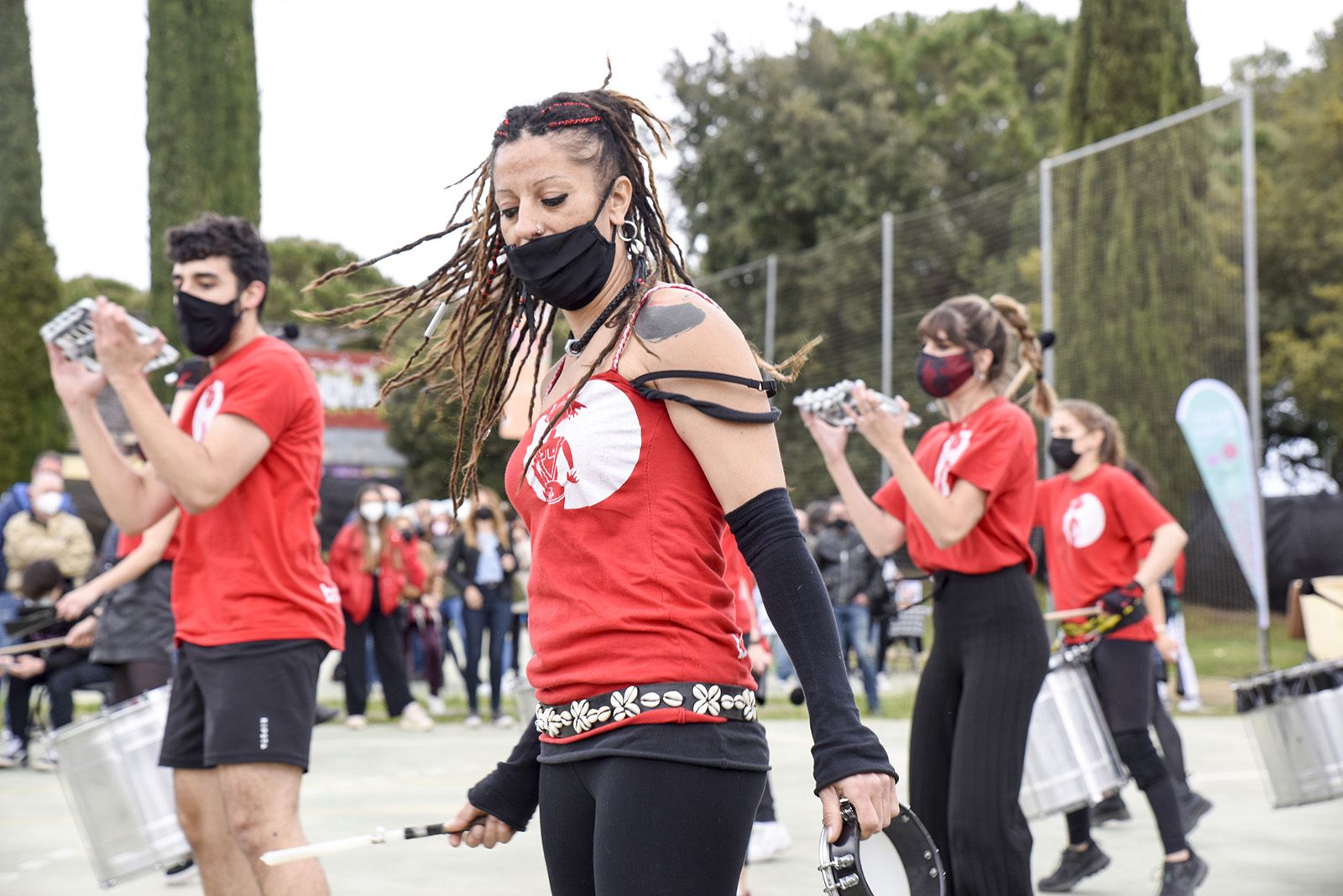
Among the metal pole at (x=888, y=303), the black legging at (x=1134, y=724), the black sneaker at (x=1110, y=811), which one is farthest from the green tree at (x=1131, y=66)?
the black legging at (x=1134, y=724)

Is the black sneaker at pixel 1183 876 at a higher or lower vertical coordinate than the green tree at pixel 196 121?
lower

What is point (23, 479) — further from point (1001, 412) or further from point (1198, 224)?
point (1001, 412)

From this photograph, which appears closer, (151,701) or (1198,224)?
(151,701)

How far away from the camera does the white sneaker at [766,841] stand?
6395mm

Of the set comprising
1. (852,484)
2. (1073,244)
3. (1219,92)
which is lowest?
(852,484)

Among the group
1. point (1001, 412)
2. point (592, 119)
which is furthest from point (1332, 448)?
point (592, 119)

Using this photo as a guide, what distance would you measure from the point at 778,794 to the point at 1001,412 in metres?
4.79

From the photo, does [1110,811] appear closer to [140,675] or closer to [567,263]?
[140,675]

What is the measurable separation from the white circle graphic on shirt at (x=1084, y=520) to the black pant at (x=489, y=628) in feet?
23.2

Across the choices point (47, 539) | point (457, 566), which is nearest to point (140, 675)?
point (47, 539)

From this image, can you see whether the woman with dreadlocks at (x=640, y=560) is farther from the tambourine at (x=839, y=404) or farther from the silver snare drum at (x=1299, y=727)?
the silver snare drum at (x=1299, y=727)

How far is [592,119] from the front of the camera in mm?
2395

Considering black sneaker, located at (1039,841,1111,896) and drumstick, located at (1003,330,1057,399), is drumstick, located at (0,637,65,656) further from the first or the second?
drumstick, located at (1003,330,1057,399)

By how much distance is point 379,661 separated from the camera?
12727 millimetres
